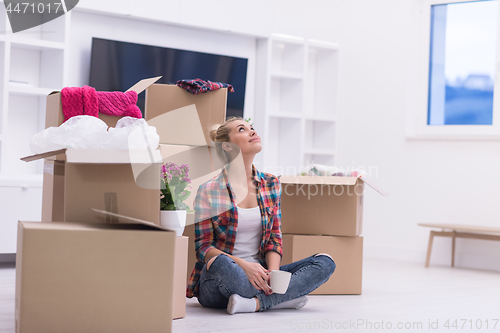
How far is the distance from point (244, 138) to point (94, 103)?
0.60 m

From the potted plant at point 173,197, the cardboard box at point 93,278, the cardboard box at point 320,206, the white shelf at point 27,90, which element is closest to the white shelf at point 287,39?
the white shelf at point 27,90

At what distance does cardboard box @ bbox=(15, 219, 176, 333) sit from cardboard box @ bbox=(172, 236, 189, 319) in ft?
1.09

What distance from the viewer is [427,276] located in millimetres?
3385

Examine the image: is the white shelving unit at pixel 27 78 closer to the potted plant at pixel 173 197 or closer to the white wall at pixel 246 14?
the white wall at pixel 246 14

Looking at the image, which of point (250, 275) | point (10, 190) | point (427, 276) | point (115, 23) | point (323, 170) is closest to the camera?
point (250, 275)

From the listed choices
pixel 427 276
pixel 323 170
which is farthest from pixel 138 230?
pixel 427 276

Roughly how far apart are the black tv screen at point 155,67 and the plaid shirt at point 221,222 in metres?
1.57

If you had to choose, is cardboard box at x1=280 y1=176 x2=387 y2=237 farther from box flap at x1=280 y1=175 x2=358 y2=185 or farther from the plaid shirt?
the plaid shirt

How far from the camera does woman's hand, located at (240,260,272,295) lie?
2082 mm

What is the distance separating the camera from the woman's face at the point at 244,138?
2.26 m

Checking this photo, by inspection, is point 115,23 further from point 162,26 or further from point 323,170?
point 323,170

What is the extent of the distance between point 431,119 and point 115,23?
7.73 ft

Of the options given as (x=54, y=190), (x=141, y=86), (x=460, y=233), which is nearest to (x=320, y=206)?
(x=141, y=86)

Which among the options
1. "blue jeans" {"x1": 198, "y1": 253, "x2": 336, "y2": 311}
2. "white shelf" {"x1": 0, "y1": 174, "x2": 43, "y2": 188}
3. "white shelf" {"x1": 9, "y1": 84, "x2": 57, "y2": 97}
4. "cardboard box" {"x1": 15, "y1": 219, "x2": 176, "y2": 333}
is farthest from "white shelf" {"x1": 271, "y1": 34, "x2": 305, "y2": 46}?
"cardboard box" {"x1": 15, "y1": 219, "x2": 176, "y2": 333}
